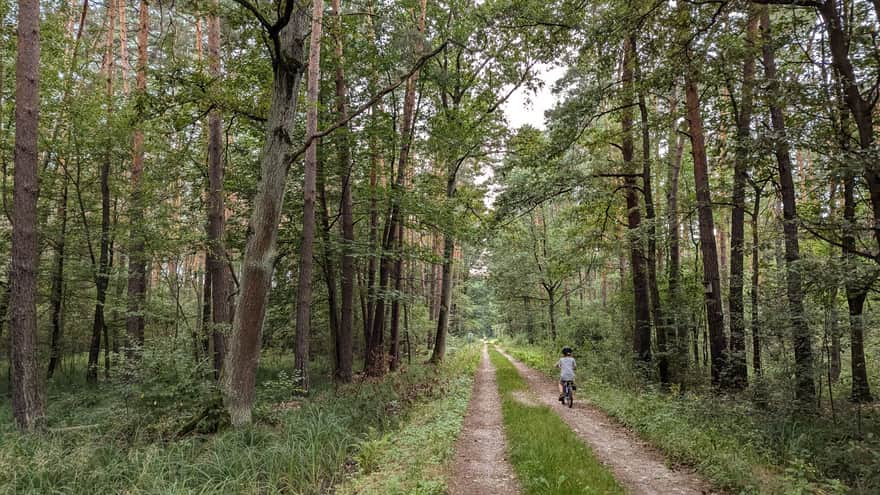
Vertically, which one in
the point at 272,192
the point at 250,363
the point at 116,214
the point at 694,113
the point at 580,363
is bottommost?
the point at 580,363

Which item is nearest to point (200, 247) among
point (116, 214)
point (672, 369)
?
point (116, 214)

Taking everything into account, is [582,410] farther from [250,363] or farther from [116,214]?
[116,214]

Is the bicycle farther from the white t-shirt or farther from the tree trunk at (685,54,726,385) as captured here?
the tree trunk at (685,54,726,385)

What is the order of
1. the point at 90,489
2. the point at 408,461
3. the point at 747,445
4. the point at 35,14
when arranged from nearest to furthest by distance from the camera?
1. the point at 90,489
2. the point at 408,461
3. the point at 747,445
4. the point at 35,14

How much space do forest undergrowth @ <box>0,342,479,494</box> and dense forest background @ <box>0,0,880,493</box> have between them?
13cm

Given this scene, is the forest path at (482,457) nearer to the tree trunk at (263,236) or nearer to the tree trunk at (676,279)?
the tree trunk at (263,236)

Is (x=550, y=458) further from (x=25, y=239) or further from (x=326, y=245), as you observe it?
(x=25, y=239)

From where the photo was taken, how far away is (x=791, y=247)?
8.56m

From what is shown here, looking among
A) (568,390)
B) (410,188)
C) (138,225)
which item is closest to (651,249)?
(568,390)

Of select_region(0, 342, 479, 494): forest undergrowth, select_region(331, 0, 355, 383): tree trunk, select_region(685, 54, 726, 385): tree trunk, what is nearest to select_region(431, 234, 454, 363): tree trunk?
select_region(331, 0, 355, 383): tree trunk

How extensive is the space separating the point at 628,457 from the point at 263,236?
6.78 m

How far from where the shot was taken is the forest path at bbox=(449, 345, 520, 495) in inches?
205

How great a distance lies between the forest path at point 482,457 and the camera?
521 centimetres

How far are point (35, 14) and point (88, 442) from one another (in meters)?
7.93
